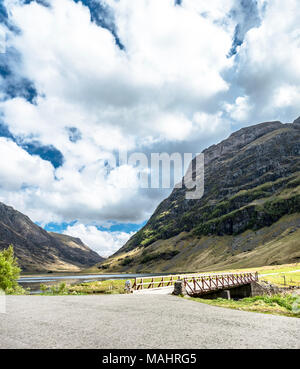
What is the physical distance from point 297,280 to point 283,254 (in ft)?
353

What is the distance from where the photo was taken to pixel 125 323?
46.4 feet

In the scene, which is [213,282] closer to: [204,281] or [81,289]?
[204,281]

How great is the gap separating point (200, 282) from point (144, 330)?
115 feet

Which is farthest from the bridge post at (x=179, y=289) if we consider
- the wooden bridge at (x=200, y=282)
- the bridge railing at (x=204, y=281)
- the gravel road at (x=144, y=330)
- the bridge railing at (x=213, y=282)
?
the gravel road at (x=144, y=330)

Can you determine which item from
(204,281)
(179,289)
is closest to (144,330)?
(179,289)

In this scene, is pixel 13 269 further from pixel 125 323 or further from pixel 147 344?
pixel 147 344

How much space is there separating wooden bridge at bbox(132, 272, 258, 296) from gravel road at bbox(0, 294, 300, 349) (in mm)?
14540

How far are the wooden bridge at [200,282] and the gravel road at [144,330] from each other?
14540mm

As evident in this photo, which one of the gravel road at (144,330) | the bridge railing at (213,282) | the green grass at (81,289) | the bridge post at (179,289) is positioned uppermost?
the gravel road at (144,330)

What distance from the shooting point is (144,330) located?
12602 millimetres

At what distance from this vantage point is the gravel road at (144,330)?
1047 centimetres

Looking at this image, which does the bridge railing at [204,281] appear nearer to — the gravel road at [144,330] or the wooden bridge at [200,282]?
the wooden bridge at [200,282]
